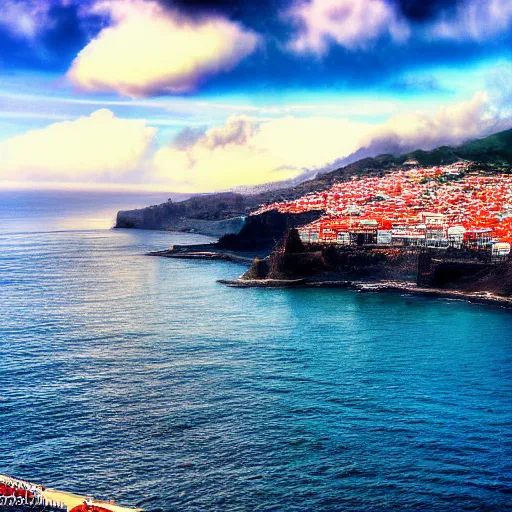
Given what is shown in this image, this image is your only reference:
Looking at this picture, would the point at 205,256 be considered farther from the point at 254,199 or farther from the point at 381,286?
the point at 254,199

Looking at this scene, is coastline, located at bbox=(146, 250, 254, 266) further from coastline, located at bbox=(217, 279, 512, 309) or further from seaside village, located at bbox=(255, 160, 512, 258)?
coastline, located at bbox=(217, 279, 512, 309)

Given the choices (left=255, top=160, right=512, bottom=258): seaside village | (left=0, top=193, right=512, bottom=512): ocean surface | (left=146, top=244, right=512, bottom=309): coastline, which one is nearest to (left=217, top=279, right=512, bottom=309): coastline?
(left=146, top=244, right=512, bottom=309): coastline

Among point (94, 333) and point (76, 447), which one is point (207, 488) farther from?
point (94, 333)

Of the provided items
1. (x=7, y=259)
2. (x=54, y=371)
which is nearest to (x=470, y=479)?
(x=54, y=371)

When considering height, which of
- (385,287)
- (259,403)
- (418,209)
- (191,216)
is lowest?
(259,403)

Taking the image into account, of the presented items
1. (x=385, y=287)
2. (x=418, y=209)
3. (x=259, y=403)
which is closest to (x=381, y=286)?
(x=385, y=287)

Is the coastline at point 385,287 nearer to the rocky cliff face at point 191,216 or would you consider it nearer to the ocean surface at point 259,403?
the ocean surface at point 259,403
